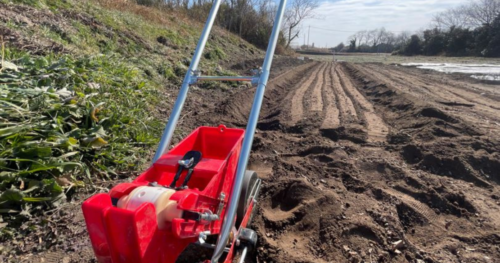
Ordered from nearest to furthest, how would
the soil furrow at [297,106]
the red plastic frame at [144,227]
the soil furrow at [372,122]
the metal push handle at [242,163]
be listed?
1. the red plastic frame at [144,227]
2. the metal push handle at [242,163]
3. the soil furrow at [372,122]
4. the soil furrow at [297,106]

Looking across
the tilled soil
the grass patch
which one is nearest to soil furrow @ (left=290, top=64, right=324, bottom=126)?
the tilled soil

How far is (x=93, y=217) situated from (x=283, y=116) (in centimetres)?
587

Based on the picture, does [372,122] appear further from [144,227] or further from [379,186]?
[144,227]

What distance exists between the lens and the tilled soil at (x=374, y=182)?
104 inches

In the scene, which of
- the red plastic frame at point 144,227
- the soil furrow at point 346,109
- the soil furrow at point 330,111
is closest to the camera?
the red plastic frame at point 144,227

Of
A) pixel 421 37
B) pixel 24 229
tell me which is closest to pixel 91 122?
pixel 24 229

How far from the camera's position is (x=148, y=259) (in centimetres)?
151

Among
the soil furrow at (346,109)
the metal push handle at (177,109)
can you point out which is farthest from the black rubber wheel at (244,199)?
the soil furrow at (346,109)

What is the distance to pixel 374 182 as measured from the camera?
3.80m

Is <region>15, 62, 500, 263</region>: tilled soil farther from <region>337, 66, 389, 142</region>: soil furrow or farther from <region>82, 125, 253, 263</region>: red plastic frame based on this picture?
<region>82, 125, 253, 263</region>: red plastic frame

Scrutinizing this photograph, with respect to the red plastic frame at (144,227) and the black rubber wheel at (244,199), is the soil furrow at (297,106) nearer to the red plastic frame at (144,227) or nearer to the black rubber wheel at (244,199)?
the black rubber wheel at (244,199)

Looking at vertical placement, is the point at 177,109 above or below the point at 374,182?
above

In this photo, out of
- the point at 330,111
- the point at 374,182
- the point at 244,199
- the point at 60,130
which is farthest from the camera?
the point at 330,111

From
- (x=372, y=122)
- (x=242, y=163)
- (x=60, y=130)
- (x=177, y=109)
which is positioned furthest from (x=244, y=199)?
(x=372, y=122)
